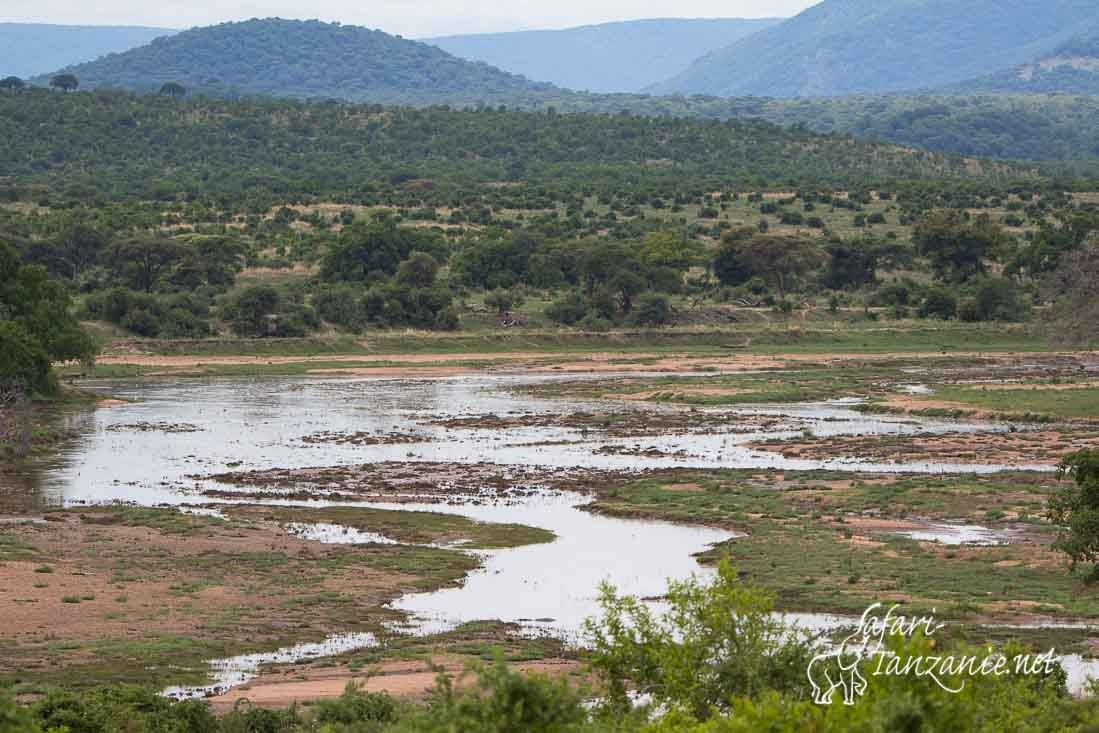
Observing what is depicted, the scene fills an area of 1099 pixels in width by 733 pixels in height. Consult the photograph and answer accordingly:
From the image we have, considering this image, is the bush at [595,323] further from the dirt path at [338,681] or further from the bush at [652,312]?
the dirt path at [338,681]

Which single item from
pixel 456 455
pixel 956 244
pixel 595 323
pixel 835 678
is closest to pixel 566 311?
pixel 595 323

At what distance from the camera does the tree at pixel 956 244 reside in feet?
314

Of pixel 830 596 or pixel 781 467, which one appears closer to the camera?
pixel 830 596

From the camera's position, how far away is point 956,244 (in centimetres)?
9588

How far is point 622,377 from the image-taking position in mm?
68125

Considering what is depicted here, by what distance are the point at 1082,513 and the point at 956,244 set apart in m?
72.9

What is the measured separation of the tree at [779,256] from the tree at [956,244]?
7.86 m

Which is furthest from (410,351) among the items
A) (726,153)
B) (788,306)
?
(726,153)

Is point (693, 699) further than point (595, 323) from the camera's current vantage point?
No

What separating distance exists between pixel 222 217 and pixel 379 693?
91.7 metres

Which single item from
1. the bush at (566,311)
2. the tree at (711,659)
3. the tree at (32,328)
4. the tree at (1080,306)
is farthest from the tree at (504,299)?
the tree at (711,659)

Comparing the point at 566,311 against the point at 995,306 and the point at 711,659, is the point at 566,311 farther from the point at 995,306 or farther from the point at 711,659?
the point at 711,659

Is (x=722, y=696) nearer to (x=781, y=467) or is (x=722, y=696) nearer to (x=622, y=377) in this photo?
(x=781, y=467)

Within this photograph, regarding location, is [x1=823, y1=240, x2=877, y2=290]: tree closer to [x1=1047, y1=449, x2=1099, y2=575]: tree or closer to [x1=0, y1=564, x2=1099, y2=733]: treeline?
[x1=1047, y1=449, x2=1099, y2=575]: tree
